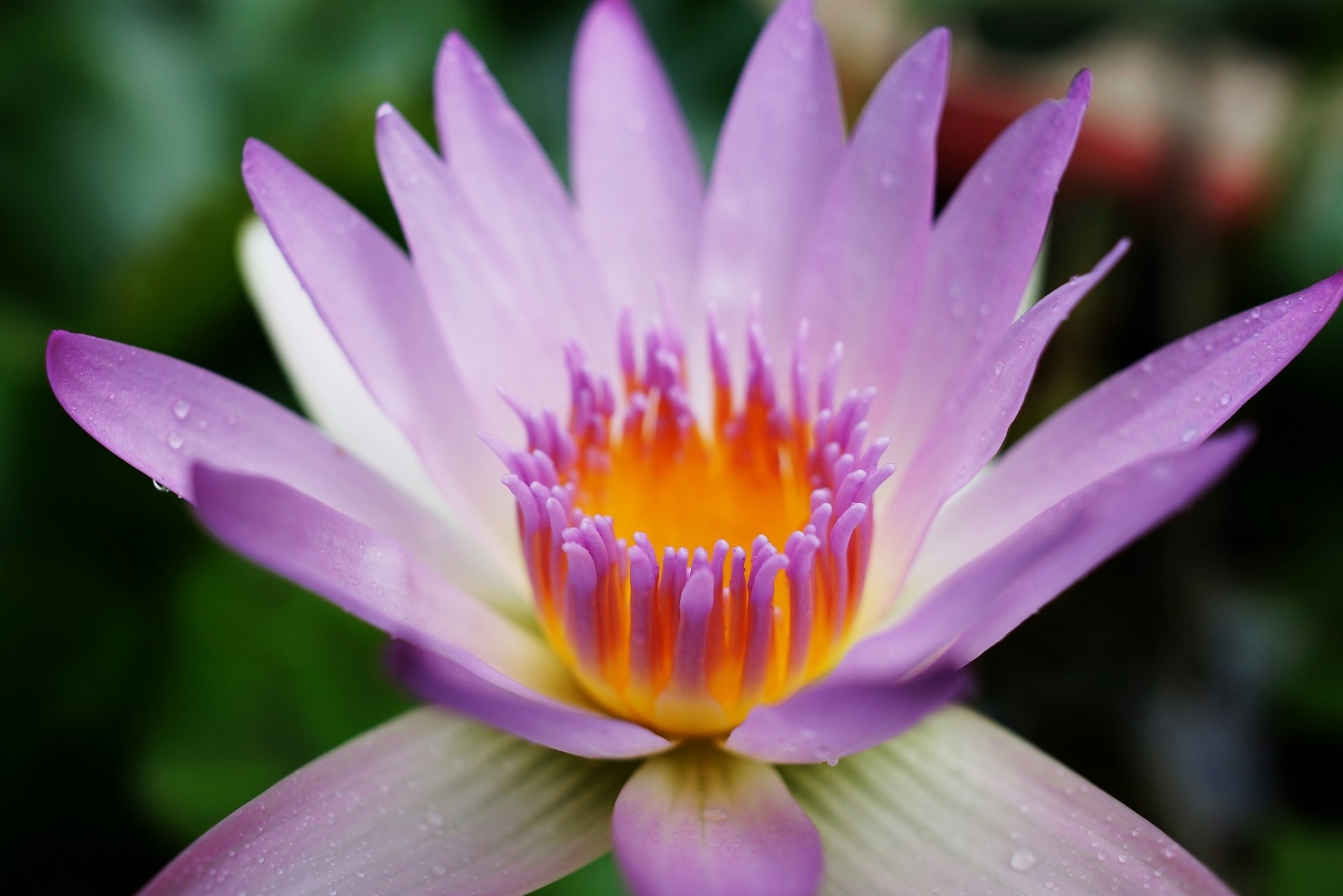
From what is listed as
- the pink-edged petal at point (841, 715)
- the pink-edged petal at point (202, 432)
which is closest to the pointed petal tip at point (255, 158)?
the pink-edged petal at point (202, 432)

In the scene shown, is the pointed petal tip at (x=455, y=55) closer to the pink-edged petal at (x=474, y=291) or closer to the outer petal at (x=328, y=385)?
the pink-edged petal at (x=474, y=291)

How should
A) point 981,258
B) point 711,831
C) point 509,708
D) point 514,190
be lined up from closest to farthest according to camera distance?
point 509,708 → point 711,831 → point 981,258 → point 514,190

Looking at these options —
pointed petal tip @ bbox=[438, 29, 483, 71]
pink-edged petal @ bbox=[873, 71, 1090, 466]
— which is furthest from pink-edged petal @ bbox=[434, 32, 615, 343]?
pink-edged petal @ bbox=[873, 71, 1090, 466]

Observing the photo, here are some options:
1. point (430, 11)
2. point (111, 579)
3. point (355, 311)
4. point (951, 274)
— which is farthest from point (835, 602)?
point (430, 11)

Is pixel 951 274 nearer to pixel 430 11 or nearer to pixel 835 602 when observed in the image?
pixel 835 602

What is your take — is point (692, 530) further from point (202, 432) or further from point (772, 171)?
point (202, 432)

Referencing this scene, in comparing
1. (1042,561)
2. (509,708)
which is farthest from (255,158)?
(1042,561)
